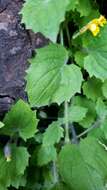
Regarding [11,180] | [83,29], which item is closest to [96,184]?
[11,180]

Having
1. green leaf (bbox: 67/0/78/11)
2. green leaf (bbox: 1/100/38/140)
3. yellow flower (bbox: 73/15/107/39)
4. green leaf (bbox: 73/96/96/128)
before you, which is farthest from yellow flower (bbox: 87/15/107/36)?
green leaf (bbox: 1/100/38/140)

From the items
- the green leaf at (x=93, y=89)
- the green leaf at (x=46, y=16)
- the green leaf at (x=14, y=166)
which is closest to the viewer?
the green leaf at (x=46, y=16)

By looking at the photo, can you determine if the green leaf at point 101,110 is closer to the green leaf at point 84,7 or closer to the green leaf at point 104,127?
the green leaf at point 104,127

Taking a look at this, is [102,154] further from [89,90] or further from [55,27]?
[55,27]

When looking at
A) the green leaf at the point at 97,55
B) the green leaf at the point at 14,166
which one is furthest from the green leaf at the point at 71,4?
the green leaf at the point at 14,166

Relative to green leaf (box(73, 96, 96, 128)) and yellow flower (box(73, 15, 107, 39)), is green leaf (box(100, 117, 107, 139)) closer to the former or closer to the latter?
green leaf (box(73, 96, 96, 128))
